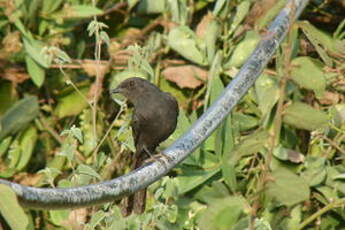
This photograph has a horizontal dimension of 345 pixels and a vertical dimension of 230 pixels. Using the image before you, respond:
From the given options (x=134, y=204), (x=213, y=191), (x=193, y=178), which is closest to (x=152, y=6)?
(x=193, y=178)

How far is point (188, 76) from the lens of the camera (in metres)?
5.81

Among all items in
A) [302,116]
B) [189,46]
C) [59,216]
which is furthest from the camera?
[189,46]

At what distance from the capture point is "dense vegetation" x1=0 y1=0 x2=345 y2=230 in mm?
4863

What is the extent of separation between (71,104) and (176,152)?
2984 mm

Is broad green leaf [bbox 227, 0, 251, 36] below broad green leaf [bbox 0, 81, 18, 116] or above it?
above

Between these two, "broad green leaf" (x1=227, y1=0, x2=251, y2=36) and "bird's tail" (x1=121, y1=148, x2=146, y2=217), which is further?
"broad green leaf" (x1=227, y1=0, x2=251, y2=36)

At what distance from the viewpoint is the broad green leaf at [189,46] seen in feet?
18.7

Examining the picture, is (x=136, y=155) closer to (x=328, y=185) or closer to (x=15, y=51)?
(x=328, y=185)

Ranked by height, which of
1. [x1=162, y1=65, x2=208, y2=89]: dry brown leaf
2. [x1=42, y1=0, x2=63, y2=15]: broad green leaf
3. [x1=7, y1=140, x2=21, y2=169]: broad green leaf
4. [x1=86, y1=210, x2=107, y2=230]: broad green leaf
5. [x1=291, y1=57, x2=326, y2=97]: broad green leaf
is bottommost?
[x1=7, y1=140, x2=21, y2=169]: broad green leaf

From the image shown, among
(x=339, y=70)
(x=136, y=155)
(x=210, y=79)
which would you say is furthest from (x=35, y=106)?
(x=339, y=70)

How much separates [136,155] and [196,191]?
719mm

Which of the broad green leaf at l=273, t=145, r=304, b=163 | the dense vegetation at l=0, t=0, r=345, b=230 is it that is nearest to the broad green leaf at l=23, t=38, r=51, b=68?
the dense vegetation at l=0, t=0, r=345, b=230

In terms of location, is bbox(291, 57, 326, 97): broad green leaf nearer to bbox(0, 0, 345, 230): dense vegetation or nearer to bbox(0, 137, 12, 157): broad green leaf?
bbox(0, 0, 345, 230): dense vegetation

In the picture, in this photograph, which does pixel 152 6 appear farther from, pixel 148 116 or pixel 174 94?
pixel 148 116
